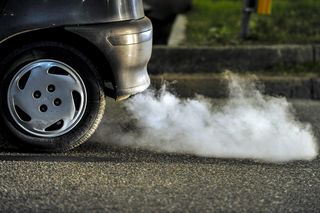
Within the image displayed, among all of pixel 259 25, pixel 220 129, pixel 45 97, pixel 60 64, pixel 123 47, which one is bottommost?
pixel 259 25

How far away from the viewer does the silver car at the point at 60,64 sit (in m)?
4.50

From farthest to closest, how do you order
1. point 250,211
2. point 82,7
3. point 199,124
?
1. point 199,124
2. point 82,7
3. point 250,211

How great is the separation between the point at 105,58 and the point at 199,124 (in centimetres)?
112

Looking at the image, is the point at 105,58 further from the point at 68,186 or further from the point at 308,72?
the point at 308,72

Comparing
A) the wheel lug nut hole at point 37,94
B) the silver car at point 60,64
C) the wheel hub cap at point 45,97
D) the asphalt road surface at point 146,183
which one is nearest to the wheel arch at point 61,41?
the silver car at point 60,64

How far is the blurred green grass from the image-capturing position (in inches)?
330

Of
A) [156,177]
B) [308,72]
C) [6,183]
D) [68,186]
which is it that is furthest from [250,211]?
[308,72]

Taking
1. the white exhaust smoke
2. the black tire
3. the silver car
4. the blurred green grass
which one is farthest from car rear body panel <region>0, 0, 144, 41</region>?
the blurred green grass

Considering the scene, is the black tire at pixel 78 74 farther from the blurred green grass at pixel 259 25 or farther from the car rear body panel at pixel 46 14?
the blurred green grass at pixel 259 25

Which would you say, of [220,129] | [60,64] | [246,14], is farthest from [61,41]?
[246,14]

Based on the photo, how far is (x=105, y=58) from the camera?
15.1ft

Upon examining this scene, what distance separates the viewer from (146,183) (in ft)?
13.5

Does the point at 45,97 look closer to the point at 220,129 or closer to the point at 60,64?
the point at 60,64

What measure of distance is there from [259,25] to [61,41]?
16.8 ft
